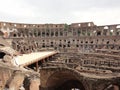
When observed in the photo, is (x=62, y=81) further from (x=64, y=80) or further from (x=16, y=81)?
(x=16, y=81)

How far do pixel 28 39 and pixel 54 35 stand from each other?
6.99 metres

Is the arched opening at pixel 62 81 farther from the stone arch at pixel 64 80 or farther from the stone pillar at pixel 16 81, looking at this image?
the stone pillar at pixel 16 81

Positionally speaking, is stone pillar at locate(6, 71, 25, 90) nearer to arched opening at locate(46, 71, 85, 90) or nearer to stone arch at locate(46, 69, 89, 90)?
stone arch at locate(46, 69, 89, 90)

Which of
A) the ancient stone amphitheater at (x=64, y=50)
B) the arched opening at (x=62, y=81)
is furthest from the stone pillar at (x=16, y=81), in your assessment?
the arched opening at (x=62, y=81)

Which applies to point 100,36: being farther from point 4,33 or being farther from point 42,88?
point 42,88

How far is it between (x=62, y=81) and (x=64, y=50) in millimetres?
23909

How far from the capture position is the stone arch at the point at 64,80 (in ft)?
68.8

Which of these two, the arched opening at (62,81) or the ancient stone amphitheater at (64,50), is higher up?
the ancient stone amphitheater at (64,50)

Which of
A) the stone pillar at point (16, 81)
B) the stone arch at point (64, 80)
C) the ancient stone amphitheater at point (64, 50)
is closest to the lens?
the stone pillar at point (16, 81)

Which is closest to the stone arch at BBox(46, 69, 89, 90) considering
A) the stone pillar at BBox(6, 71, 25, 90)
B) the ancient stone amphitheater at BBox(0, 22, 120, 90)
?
the ancient stone amphitheater at BBox(0, 22, 120, 90)

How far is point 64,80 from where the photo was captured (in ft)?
77.5

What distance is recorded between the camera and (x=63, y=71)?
21.3m

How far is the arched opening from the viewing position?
21.8 metres

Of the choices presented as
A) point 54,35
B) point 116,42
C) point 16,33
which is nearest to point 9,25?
point 16,33
